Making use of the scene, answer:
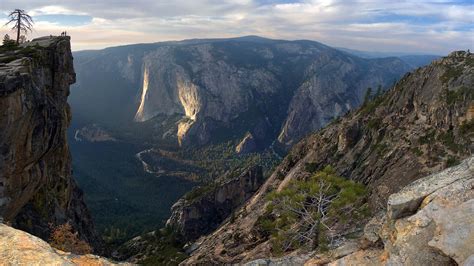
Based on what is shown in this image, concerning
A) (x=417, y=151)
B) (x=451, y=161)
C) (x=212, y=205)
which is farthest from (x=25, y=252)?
(x=212, y=205)

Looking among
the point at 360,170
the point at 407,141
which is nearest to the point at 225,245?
the point at 360,170

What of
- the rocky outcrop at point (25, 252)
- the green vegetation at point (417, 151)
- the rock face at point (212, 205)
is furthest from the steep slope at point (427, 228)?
the rock face at point (212, 205)

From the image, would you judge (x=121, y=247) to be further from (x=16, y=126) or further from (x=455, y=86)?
(x=455, y=86)

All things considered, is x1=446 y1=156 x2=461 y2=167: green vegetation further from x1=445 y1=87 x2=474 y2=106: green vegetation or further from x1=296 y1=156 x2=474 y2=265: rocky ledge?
x1=296 y1=156 x2=474 y2=265: rocky ledge

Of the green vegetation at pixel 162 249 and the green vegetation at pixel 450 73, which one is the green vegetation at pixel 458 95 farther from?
the green vegetation at pixel 162 249

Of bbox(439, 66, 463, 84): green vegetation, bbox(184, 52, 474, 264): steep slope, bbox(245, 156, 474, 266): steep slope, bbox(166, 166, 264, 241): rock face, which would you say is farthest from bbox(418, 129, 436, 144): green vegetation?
bbox(166, 166, 264, 241): rock face

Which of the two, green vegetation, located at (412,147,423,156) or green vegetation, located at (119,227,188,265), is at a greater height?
green vegetation, located at (412,147,423,156)
